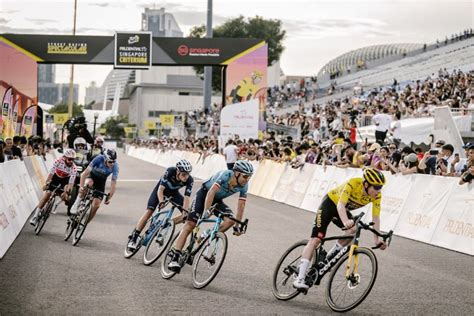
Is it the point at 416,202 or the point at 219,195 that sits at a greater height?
the point at 219,195

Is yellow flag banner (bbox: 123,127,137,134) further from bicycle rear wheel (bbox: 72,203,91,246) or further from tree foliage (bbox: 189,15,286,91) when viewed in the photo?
bicycle rear wheel (bbox: 72,203,91,246)

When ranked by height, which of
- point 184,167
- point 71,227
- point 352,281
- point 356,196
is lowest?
point 71,227

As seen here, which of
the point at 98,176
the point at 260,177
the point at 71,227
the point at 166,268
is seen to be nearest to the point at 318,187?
the point at 260,177

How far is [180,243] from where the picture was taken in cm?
1040

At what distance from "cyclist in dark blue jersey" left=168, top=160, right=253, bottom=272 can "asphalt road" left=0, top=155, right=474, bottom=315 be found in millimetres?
514

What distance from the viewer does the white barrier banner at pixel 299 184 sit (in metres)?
22.4

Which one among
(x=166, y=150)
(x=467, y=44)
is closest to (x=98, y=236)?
(x=467, y=44)

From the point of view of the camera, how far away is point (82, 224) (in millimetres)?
13727

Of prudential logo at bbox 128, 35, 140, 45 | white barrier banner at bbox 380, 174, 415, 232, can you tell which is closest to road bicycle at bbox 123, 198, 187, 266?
white barrier banner at bbox 380, 174, 415, 232

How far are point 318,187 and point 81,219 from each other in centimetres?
897

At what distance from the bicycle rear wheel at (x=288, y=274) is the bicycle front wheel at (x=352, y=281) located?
0.52 meters

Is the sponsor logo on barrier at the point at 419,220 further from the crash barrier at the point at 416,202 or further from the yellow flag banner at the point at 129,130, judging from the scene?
the yellow flag banner at the point at 129,130

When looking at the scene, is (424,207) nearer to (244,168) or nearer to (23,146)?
(244,168)

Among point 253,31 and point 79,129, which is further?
point 253,31
